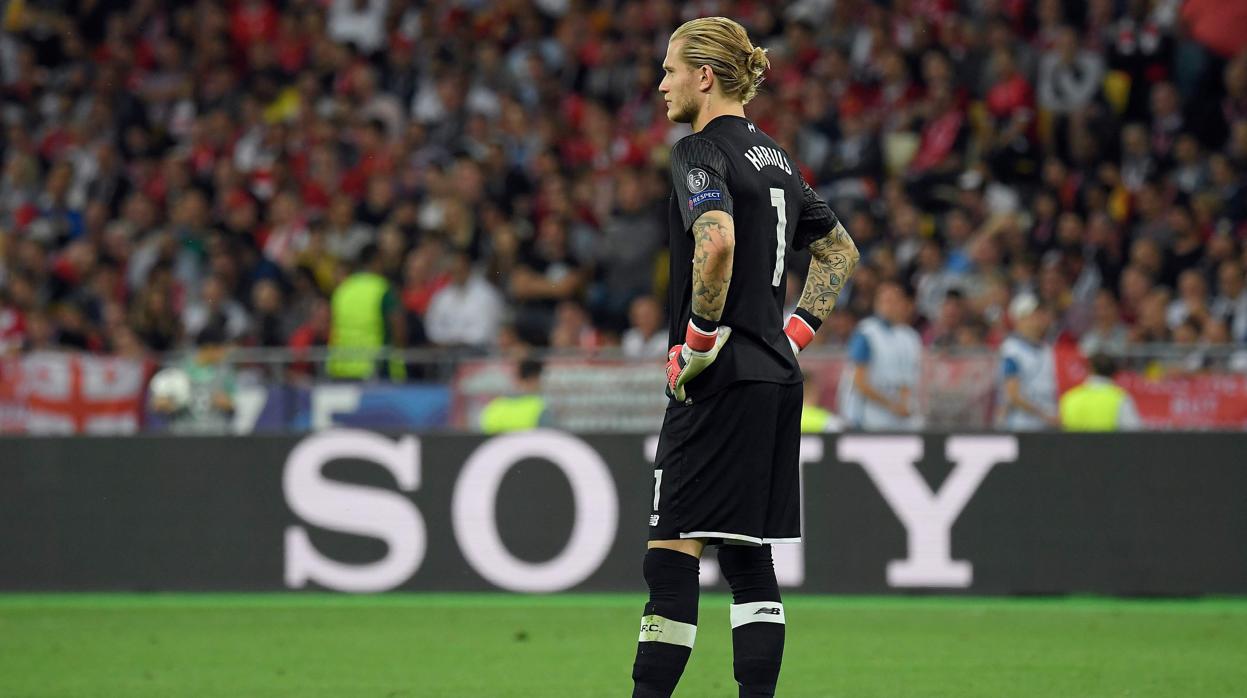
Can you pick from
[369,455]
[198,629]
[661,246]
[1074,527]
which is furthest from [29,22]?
[1074,527]

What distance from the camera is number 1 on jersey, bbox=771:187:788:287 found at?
16.9 ft

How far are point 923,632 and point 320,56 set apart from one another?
1168 centimetres

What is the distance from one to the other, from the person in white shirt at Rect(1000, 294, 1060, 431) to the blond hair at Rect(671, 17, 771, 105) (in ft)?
22.5

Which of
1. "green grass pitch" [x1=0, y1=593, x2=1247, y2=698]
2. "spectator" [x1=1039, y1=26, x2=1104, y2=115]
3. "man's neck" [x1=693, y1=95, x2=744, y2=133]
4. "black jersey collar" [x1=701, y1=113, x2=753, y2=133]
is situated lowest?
"green grass pitch" [x1=0, y1=593, x2=1247, y2=698]

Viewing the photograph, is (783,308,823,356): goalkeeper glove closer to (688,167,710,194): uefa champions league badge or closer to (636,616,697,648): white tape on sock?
(688,167,710,194): uefa champions league badge

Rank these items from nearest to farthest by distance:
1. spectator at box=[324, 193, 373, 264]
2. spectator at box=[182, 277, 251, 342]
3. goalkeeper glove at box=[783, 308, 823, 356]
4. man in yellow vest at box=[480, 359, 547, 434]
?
goalkeeper glove at box=[783, 308, 823, 356]
man in yellow vest at box=[480, 359, 547, 434]
spectator at box=[182, 277, 251, 342]
spectator at box=[324, 193, 373, 264]

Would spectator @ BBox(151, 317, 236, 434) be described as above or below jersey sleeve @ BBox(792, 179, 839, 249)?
below

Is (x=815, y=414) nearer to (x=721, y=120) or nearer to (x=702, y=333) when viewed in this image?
(x=721, y=120)

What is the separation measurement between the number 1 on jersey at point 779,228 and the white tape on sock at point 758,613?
97cm

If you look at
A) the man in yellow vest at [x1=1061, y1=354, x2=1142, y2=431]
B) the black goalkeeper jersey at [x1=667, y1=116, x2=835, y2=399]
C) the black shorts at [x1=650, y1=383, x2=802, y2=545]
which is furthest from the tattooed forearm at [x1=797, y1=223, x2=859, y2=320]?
the man in yellow vest at [x1=1061, y1=354, x2=1142, y2=431]

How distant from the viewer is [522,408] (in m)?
11.8

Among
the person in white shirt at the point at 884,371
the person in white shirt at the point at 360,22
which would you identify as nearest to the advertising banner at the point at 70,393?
the person in white shirt at the point at 884,371

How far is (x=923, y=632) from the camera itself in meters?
9.27

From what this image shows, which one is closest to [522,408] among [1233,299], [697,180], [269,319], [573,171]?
[269,319]
